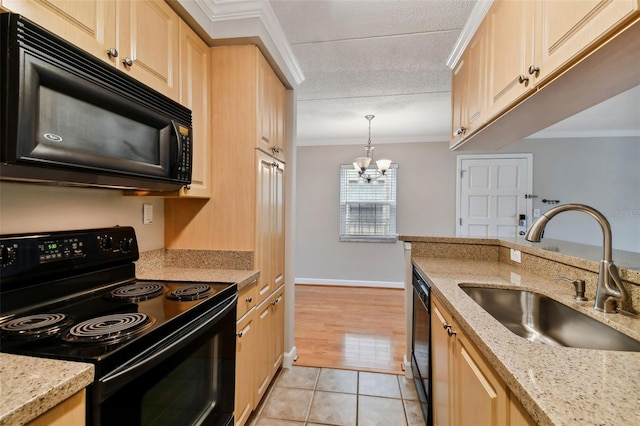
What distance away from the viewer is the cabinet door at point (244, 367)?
1.56 m

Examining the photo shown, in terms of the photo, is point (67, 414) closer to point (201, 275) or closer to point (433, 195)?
point (201, 275)

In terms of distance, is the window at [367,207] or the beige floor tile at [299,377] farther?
the window at [367,207]

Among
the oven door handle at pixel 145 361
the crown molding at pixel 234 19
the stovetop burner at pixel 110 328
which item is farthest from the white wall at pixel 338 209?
the stovetop burner at pixel 110 328

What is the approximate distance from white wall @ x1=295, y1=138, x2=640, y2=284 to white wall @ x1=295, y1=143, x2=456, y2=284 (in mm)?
15

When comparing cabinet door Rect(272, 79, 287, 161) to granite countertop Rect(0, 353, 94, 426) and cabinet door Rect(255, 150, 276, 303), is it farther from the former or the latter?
granite countertop Rect(0, 353, 94, 426)

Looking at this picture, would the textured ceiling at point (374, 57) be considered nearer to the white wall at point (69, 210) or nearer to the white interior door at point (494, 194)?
the white interior door at point (494, 194)

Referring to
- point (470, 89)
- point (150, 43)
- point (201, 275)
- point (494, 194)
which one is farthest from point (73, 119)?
point (494, 194)

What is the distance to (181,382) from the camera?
1.10 m

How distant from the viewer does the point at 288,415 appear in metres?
1.87

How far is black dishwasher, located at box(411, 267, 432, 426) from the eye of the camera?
5.55ft

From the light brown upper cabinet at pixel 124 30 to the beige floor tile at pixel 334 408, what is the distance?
2.01m

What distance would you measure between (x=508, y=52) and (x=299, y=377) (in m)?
2.40

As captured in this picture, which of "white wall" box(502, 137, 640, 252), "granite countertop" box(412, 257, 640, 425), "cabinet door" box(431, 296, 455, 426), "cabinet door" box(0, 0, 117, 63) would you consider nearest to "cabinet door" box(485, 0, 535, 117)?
"granite countertop" box(412, 257, 640, 425)

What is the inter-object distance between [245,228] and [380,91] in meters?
2.07
